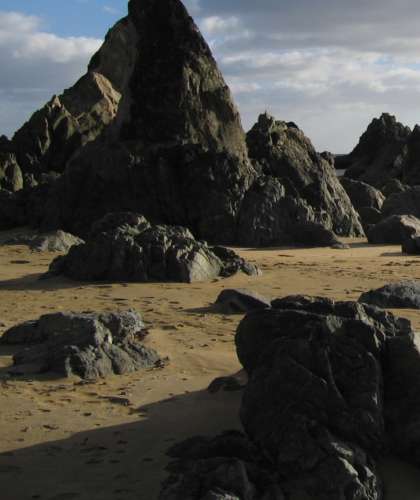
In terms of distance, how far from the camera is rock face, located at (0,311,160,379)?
595 centimetres

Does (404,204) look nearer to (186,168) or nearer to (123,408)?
(186,168)

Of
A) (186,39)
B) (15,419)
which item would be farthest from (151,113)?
(15,419)

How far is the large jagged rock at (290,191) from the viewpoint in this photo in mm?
18031

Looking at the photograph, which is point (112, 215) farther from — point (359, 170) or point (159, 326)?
point (359, 170)

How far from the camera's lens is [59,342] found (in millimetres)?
6309

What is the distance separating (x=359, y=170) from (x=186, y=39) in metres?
37.7

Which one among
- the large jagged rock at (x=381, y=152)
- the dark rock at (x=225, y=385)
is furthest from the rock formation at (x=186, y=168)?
the large jagged rock at (x=381, y=152)

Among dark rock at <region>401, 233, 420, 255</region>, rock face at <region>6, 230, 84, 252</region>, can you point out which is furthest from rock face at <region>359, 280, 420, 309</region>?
rock face at <region>6, 230, 84, 252</region>

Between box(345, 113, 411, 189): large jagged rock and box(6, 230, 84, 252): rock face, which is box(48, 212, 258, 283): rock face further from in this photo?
box(345, 113, 411, 189): large jagged rock

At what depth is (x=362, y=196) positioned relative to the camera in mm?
24562

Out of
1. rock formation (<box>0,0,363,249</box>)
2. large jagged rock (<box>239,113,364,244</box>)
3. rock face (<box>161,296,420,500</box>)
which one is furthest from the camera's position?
rock formation (<box>0,0,363,249</box>)

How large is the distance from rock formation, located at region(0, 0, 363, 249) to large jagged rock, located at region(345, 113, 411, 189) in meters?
31.0

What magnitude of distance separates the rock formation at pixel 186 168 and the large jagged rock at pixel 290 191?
3cm

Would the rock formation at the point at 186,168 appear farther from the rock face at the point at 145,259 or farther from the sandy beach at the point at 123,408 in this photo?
the sandy beach at the point at 123,408
